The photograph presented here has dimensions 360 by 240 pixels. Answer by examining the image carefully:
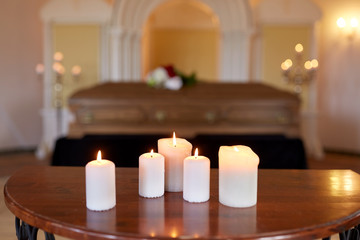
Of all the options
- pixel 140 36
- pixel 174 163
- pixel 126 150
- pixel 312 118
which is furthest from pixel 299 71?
pixel 174 163

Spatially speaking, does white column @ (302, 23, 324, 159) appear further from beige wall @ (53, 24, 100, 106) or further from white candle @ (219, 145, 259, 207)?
white candle @ (219, 145, 259, 207)

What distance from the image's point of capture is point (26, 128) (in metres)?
6.11

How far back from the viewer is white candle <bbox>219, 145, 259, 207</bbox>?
109 centimetres

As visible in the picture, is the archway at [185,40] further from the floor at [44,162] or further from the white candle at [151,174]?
the white candle at [151,174]

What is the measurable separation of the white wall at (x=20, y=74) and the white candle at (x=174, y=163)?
521 cm

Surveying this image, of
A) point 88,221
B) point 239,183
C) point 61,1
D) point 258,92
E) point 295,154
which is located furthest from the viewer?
point 61,1

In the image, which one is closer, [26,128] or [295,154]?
[295,154]

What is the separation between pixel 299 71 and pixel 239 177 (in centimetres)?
486

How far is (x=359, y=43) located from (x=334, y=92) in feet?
2.55

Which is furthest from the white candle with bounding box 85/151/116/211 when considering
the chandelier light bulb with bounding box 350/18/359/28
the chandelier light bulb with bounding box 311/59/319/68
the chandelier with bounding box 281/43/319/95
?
the chandelier light bulb with bounding box 350/18/359/28

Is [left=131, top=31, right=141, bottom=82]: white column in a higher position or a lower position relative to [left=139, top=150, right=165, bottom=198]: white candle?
higher

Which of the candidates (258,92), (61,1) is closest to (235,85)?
(258,92)

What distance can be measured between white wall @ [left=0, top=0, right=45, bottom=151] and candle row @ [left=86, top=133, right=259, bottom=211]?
5.25 meters

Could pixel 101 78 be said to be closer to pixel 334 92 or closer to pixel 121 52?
pixel 121 52
